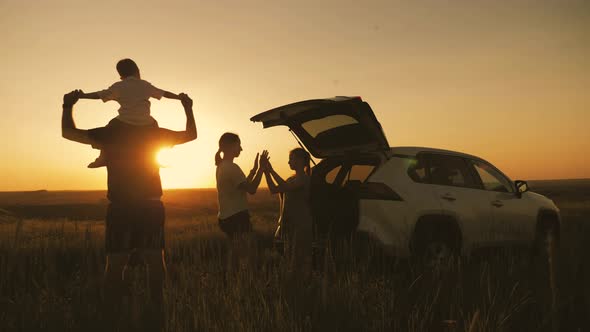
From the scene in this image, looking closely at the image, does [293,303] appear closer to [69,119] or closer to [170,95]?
[170,95]

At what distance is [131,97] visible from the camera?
11.2 feet

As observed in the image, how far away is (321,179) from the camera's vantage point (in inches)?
245

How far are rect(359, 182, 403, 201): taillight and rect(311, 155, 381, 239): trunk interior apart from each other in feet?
0.38

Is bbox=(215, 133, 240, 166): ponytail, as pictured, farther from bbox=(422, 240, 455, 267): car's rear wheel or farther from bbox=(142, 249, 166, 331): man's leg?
bbox=(422, 240, 455, 267): car's rear wheel

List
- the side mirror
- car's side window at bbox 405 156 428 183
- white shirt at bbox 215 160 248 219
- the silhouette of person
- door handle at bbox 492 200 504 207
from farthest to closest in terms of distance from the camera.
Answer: the side mirror
door handle at bbox 492 200 504 207
car's side window at bbox 405 156 428 183
white shirt at bbox 215 160 248 219
the silhouette of person

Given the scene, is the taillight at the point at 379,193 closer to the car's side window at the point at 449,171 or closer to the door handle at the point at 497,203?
the car's side window at the point at 449,171

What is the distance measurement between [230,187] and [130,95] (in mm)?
1865

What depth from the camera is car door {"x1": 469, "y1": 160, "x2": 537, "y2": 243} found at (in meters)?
6.56

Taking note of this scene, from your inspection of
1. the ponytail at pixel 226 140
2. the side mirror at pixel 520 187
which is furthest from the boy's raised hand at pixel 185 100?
the side mirror at pixel 520 187

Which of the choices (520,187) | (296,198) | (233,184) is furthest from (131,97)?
(520,187)

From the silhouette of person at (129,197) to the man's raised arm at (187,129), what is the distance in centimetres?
12

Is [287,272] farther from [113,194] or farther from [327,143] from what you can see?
[327,143]

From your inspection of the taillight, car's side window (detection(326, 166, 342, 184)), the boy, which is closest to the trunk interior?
car's side window (detection(326, 166, 342, 184))

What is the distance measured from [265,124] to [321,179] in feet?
3.46
